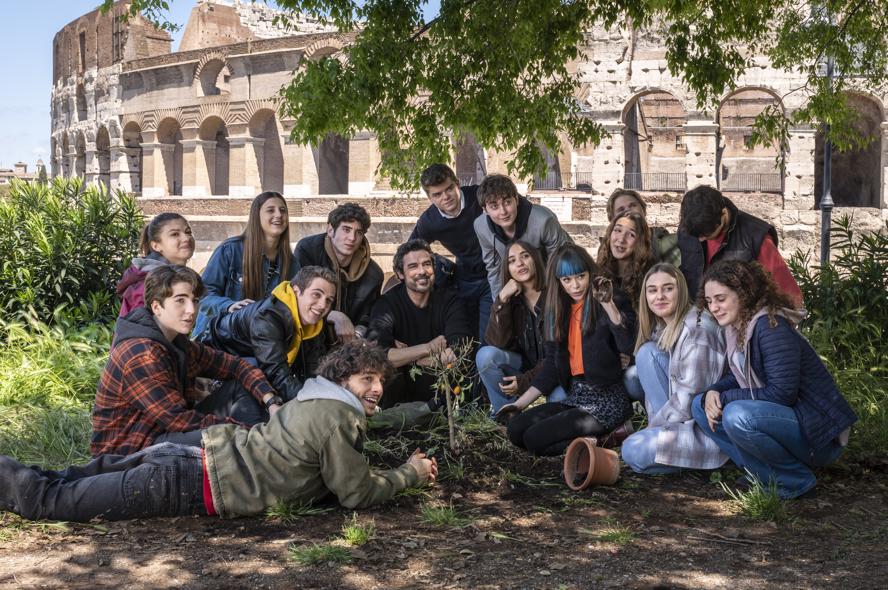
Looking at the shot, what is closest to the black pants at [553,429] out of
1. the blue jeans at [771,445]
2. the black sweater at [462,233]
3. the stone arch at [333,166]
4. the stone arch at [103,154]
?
the blue jeans at [771,445]

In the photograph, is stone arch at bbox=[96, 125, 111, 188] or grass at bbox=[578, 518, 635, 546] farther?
stone arch at bbox=[96, 125, 111, 188]

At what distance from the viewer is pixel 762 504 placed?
4344mm

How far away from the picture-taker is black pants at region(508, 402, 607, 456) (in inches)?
204

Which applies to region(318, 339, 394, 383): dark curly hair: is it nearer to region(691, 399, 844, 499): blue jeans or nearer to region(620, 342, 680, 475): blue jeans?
region(620, 342, 680, 475): blue jeans

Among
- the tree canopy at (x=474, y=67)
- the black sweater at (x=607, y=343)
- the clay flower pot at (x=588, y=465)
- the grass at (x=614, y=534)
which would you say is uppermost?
A: the tree canopy at (x=474, y=67)

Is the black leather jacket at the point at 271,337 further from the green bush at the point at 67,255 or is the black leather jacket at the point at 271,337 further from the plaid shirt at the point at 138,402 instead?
the green bush at the point at 67,255

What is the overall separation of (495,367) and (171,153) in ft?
82.7

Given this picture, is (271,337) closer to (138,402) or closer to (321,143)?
(138,402)

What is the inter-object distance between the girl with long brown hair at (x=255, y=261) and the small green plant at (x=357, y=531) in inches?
81.7

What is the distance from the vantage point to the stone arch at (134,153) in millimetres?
29547

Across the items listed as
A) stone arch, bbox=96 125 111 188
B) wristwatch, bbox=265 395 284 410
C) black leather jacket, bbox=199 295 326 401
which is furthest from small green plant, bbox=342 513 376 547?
stone arch, bbox=96 125 111 188

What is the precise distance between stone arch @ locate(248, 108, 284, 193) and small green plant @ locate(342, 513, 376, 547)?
23.0 meters

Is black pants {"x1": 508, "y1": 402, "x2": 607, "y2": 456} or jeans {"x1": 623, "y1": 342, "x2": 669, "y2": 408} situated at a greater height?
jeans {"x1": 623, "y1": 342, "x2": 669, "y2": 408}

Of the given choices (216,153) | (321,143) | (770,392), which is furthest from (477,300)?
(216,153)
